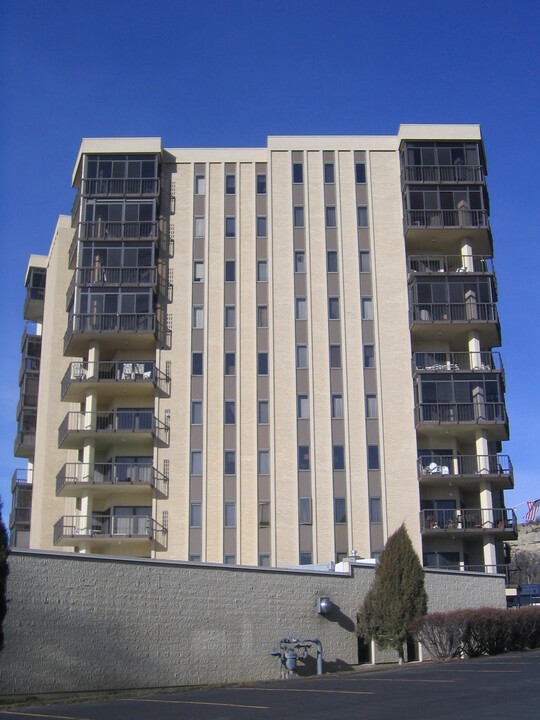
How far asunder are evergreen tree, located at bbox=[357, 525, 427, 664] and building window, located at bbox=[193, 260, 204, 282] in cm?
2319

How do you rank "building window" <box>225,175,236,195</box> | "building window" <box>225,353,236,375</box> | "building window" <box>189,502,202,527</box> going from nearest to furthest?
"building window" <box>189,502,202,527</box> < "building window" <box>225,353,236,375</box> < "building window" <box>225,175,236,195</box>

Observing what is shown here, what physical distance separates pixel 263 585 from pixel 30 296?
37581 mm

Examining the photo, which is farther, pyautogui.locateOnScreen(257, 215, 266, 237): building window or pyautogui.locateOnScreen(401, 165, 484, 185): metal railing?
pyautogui.locateOnScreen(257, 215, 266, 237): building window

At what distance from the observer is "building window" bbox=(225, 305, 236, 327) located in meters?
53.1

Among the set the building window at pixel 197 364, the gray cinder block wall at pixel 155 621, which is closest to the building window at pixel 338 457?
the building window at pixel 197 364

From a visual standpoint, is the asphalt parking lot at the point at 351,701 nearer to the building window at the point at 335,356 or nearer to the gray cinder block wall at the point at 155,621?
the gray cinder block wall at the point at 155,621

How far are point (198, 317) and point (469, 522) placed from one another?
18.6 m

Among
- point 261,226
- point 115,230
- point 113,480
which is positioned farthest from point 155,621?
point 261,226

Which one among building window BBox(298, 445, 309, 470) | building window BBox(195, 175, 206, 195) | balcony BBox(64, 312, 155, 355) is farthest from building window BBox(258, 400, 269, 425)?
building window BBox(195, 175, 206, 195)

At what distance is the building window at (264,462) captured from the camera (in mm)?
50625

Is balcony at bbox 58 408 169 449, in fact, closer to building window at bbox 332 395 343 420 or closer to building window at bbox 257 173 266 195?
building window at bbox 332 395 343 420

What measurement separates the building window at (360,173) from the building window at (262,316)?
9559 mm

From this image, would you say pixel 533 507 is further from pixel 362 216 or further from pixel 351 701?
pixel 351 701

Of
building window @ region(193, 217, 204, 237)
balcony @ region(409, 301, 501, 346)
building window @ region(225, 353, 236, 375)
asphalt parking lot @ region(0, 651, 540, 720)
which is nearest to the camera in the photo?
asphalt parking lot @ region(0, 651, 540, 720)
